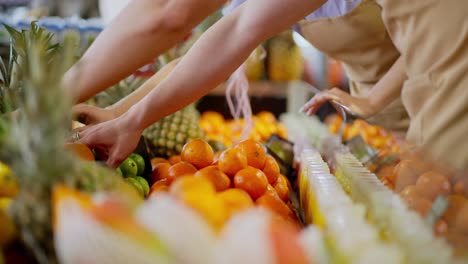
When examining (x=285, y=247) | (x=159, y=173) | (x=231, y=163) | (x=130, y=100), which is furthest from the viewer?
(x=130, y=100)

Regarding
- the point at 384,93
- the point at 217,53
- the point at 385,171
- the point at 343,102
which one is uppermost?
the point at 217,53

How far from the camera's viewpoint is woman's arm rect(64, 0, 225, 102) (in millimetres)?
1625

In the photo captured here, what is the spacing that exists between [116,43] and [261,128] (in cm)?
172

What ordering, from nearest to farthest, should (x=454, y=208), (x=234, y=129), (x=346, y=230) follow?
1. (x=346, y=230)
2. (x=454, y=208)
3. (x=234, y=129)

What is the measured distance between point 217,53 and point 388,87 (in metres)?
1.34

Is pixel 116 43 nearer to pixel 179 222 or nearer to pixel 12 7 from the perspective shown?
pixel 179 222

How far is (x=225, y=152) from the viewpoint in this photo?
1531 mm

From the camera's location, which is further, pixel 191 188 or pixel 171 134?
pixel 171 134

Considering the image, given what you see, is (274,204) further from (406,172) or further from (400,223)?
(400,223)

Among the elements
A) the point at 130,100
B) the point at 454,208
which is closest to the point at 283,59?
the point at 130,100

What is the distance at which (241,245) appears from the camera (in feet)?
2.37

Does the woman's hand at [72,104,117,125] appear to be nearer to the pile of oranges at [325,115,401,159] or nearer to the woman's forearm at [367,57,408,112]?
the pile of oranges at [325,115,401,159]

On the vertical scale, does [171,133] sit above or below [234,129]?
above

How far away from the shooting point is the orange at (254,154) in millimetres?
1597
